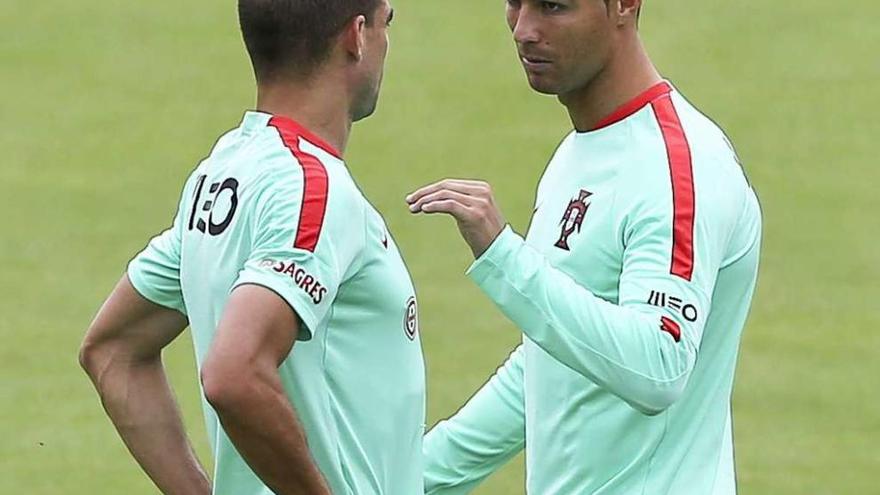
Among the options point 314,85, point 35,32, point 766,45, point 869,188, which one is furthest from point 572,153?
point 35,32

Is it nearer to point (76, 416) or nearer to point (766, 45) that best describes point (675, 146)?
point (76, 416)

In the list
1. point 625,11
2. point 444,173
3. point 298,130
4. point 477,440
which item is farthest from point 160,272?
point 444,173

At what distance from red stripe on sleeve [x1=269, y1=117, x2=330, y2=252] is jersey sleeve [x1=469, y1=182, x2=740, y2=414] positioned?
1.43ft

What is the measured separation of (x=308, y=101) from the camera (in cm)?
414

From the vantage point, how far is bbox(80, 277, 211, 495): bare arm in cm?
452

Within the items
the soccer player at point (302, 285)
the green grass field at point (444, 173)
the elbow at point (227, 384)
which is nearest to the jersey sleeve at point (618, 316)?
the soccer player at point (302, 285)

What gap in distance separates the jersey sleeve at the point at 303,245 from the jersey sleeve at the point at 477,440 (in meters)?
1.14

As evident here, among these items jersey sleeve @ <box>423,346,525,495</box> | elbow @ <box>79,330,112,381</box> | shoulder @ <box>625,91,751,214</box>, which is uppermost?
shoulder @ <box>625,91,751,214</box>

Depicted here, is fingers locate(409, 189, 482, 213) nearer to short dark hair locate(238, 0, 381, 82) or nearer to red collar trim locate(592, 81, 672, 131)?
short dark hair locate(238, 0, 381, 82)

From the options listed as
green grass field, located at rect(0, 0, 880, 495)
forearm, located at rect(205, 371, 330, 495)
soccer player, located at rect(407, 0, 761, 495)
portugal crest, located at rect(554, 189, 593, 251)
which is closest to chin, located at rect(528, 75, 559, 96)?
soccer player, located at rect(407, 0, 761, 495)

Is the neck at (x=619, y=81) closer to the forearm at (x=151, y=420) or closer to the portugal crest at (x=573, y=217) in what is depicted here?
the portugal crest at (x=573, y=217)

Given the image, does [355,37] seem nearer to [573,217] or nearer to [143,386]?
[573,217]

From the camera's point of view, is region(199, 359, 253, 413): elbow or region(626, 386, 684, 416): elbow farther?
region(626, 386, 684, 416): elbow

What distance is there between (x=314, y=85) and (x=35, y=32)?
12.1 metres
